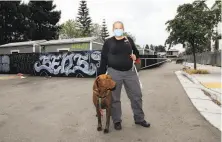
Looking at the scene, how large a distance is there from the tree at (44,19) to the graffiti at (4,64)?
80.4ft

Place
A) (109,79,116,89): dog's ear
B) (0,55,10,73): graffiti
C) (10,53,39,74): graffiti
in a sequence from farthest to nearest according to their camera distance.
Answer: (0,55,10,73): graffiti → (10,53,39,74): graffiti → (109,79,116,89): dog's ear

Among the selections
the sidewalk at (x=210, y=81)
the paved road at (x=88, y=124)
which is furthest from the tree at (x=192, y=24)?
the paved road at (x=88, y=124)

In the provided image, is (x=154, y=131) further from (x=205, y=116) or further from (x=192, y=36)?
(x=192, y=36)

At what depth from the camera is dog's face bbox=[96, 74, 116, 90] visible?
4340mm

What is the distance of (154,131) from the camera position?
4613mm

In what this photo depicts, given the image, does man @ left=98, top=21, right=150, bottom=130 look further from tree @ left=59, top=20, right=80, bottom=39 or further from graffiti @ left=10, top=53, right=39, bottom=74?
tree @ left=59, top=20, right=80, bottom=39

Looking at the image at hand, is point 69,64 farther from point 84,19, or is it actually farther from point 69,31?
point 84,19

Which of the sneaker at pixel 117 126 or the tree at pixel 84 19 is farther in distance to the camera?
the tree at pixel 84 19

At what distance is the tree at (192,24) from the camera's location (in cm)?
1809

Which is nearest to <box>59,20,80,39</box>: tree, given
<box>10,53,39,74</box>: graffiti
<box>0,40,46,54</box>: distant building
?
<box>0,40,46,54</box>: distant building

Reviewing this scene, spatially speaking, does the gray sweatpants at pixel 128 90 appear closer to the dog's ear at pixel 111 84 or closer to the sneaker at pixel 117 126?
the sneaker at pixel 117 126

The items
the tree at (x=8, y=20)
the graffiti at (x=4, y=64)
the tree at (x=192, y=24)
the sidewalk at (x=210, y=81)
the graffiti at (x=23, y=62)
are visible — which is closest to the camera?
the sidewalk at (x=210, y=81)

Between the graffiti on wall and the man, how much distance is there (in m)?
13.5

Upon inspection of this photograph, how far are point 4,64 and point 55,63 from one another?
22.2 feet
